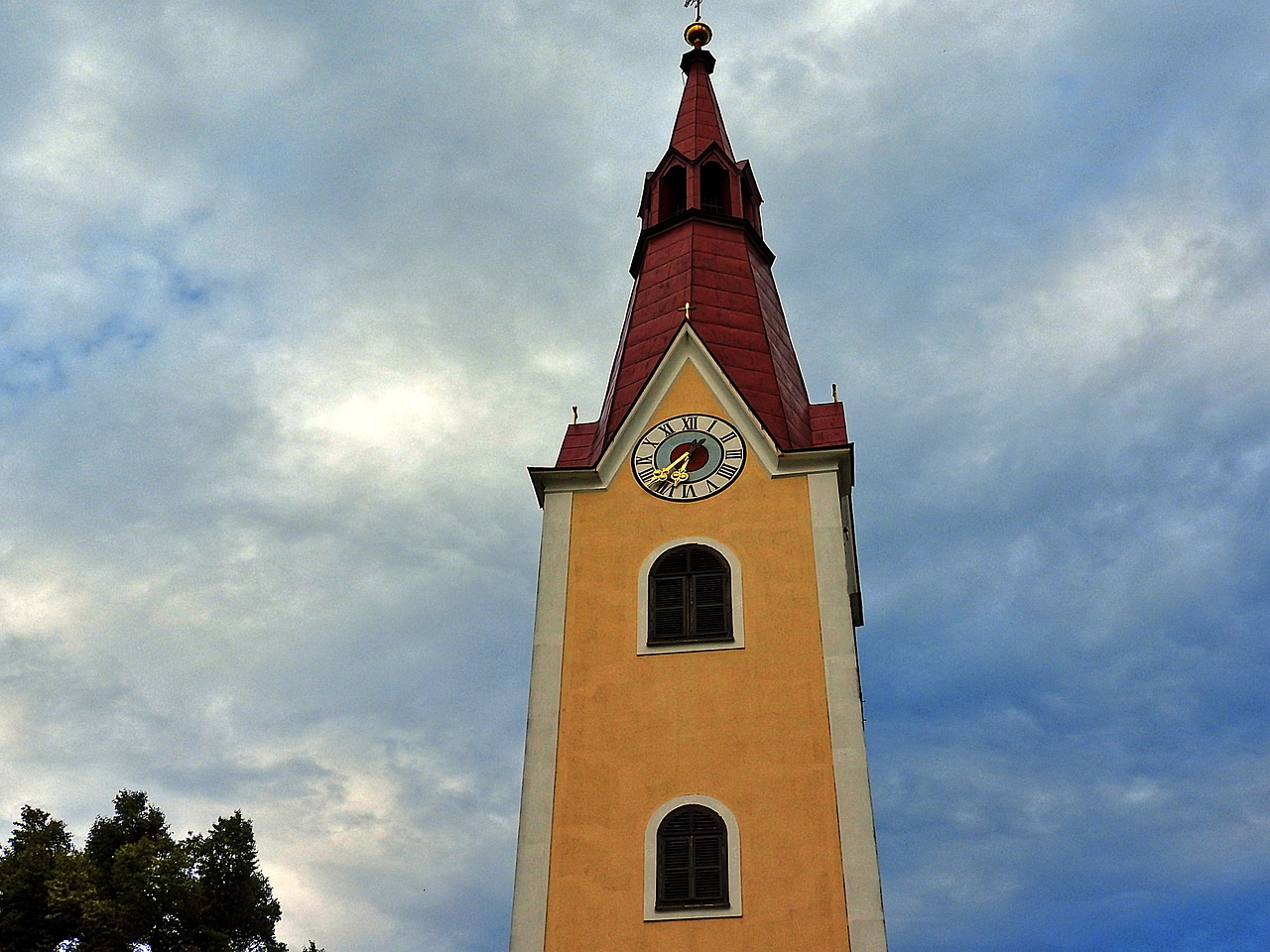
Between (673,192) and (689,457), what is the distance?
934 centimetres

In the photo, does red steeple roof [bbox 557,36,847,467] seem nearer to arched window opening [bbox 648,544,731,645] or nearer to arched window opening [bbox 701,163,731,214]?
arched window opening [bbox 701,163,731,214]

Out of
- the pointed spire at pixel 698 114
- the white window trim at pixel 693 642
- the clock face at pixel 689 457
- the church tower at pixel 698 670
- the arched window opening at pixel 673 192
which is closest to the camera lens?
the church tower at pixel 698 670

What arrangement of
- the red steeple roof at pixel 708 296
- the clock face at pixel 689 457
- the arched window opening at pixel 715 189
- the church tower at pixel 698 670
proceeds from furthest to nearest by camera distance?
the arched window opening at pixel 715 189 < the red steeple roof at pixel 708 296 < the clock face at pixel 689 457 < the church tower at pixel 698 670

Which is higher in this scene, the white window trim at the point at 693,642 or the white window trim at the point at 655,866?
the white window trim at the point at 693,642

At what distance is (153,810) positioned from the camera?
27375 mm

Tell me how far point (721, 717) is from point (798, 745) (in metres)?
1.18

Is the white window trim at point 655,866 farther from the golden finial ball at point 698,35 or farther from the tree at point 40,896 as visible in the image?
the golden finial ball at point 698,35

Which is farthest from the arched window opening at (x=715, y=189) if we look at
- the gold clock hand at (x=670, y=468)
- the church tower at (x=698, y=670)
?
the gold clock hand at (x=670, y=468)

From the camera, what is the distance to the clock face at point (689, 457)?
22.3 m

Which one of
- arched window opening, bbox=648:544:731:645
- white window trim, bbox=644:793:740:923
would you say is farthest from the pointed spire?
white window trim, bbox=644:793:740:923

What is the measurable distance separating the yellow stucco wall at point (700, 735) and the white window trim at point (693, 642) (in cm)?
11

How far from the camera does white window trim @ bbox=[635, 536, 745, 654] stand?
2002 centimetres

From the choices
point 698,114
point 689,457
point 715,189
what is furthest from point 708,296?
point 698,114

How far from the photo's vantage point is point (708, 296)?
2628cm
